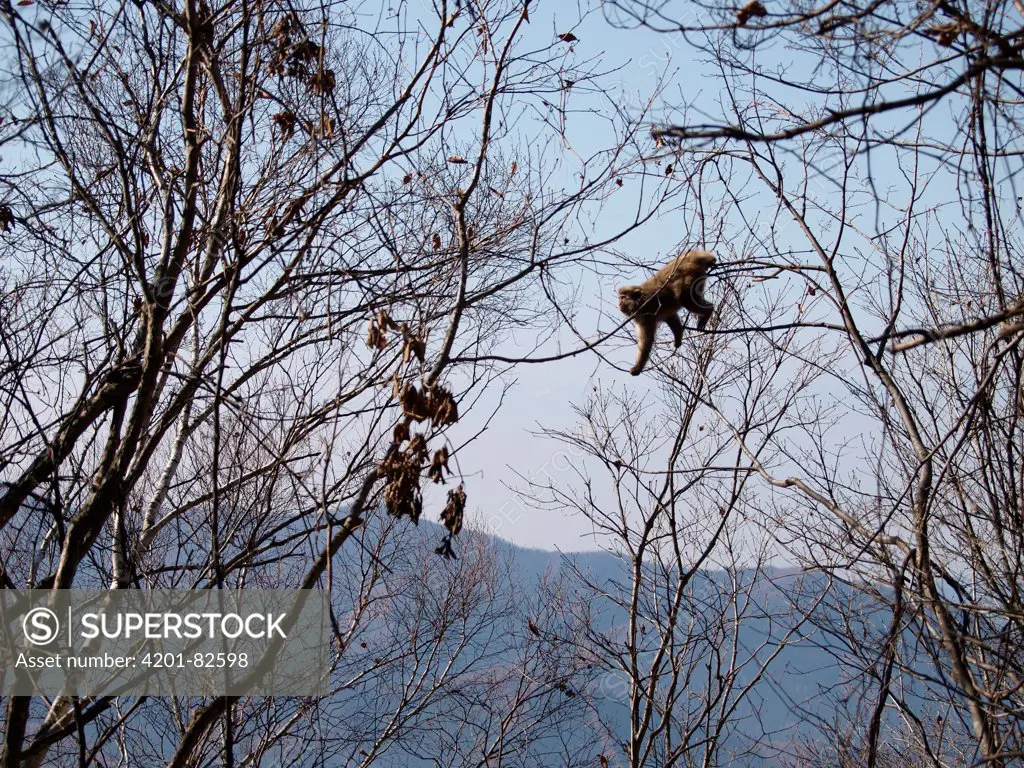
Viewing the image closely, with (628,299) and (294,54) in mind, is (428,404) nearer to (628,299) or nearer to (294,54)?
(294,54)

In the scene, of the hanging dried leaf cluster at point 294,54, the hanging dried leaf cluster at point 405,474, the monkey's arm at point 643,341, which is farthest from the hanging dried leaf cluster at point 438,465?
the monkey's arm at point 643,341

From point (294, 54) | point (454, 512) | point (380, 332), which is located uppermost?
point (294, 54)

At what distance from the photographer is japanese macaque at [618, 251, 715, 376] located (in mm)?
4613

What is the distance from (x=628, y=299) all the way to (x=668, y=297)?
31 centimetres

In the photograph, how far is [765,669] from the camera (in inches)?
252

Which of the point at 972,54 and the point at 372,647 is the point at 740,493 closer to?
the point at 972,54

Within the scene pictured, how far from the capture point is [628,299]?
16.2ft

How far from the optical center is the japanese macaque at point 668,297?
4613mm

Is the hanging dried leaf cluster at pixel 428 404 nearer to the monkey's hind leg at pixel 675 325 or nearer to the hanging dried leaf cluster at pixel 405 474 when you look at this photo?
the hanging dried leaf cluster at pixel 405 474

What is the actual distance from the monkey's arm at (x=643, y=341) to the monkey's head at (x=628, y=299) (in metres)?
0.23

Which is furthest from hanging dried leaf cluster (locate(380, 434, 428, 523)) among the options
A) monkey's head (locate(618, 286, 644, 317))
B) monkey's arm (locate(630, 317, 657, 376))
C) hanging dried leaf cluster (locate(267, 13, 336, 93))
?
monkey's arm (locate(630, 317, 657, 376))

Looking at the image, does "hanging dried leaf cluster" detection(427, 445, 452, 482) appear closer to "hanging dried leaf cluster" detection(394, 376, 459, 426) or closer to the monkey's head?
"hanging dried leaf cluster" detection(394, 376, 459, 426)

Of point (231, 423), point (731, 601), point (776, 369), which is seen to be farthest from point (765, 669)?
point (231, 423)

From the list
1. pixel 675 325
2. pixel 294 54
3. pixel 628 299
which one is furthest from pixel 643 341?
pixel 294 54
